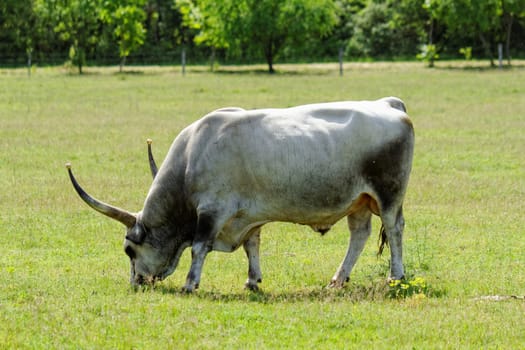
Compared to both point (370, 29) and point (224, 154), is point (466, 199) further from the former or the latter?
point (370, 29)

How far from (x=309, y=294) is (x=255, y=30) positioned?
1862 inches

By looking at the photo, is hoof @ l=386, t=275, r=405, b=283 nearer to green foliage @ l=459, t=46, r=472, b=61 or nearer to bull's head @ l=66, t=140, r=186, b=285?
bull's head @ l=66, t=140, r=186, b=285

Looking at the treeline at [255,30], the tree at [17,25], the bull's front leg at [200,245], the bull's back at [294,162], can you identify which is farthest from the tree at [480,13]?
the bull's front leg at [200,245]

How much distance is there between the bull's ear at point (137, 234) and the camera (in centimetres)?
1106

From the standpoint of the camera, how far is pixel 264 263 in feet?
41.3

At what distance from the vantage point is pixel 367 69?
55.9 meters

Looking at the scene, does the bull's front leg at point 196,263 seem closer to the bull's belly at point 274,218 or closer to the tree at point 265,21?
the bull's belly at point 274,218

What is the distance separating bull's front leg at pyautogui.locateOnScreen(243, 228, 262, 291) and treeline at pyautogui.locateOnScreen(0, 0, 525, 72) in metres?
43.4

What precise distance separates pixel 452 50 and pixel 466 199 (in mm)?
53098

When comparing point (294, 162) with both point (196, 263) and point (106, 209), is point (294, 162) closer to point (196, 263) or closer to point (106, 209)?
point (196, 263)

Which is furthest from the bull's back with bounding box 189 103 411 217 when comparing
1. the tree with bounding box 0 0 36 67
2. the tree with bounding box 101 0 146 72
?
the tree with bounding box 0 0 36 67

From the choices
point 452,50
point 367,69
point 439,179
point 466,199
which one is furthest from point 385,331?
point 452,50

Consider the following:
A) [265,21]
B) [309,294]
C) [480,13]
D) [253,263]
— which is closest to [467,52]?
[480,13]

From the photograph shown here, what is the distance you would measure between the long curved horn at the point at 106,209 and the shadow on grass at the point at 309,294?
0.83 metres
